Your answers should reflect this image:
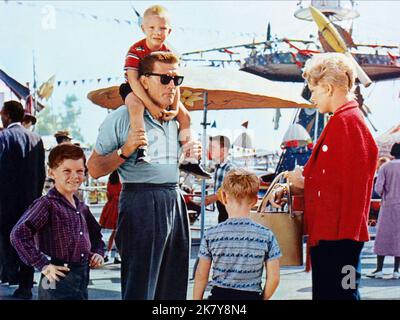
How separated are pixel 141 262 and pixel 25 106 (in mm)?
1026

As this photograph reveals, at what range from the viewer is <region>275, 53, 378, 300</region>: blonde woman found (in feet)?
6.91

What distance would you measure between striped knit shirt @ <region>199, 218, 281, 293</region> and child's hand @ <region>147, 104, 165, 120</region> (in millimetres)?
497

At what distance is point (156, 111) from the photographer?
2.34 meters

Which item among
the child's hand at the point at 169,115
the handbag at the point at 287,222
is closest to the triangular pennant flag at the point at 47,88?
the child's hand at the point at 169,115

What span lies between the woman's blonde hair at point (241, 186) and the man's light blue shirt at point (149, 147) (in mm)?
236

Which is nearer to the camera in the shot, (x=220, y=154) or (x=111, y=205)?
(x=111, y=205)

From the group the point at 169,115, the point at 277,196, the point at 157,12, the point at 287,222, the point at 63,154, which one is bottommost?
the point at 287,222

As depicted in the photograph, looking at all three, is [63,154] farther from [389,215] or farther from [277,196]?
[389,215]

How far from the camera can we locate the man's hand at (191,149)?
2.38 meters

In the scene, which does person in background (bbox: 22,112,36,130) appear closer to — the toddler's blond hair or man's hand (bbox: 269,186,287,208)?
the toddler's blond hair

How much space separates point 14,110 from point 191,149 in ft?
3.59

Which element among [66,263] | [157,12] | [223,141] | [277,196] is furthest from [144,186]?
[157,12]

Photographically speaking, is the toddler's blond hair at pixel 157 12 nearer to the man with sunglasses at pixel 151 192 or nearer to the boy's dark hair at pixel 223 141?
the man with sunglasses at pixel 151 192

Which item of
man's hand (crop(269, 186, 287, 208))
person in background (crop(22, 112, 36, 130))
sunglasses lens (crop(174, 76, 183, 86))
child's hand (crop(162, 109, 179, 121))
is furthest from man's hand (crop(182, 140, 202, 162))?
person in background (crop(22, 112, 36, 130))
